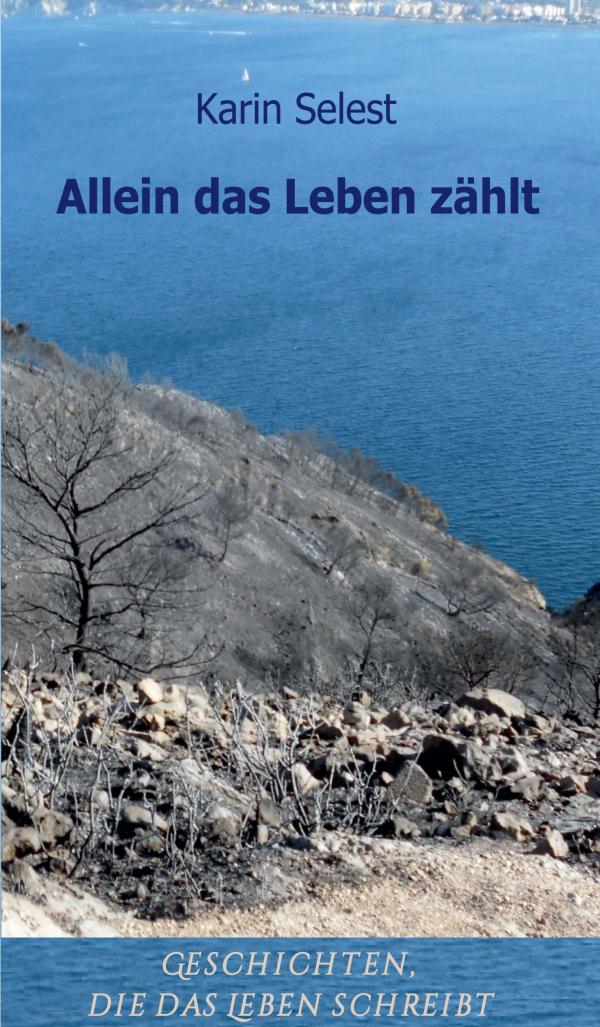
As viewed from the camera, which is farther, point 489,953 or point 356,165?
point 356,165

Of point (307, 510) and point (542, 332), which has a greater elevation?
point (542, 332)

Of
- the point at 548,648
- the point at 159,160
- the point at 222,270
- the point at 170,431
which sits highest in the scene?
the point at 159,160

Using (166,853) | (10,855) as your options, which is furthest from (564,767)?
(10,855)

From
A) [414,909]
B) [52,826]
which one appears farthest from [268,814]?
[52,826]

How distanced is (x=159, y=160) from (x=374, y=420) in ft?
24.5

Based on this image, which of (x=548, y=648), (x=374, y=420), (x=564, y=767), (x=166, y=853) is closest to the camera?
(x=166, y=853)

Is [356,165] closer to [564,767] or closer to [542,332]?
[542,332]

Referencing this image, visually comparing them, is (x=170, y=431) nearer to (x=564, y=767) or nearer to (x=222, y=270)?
(x=222, y=270)

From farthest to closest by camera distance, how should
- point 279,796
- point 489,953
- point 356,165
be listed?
point 356,165
point 279,796
point 489,953

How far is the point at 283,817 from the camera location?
5.82 metres

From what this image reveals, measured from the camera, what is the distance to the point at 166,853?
5508 mm

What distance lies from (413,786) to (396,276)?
1935 centimetres

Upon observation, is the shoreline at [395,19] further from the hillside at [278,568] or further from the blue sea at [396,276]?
the hillside at [278,568]

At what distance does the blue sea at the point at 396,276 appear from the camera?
72.9 feet
